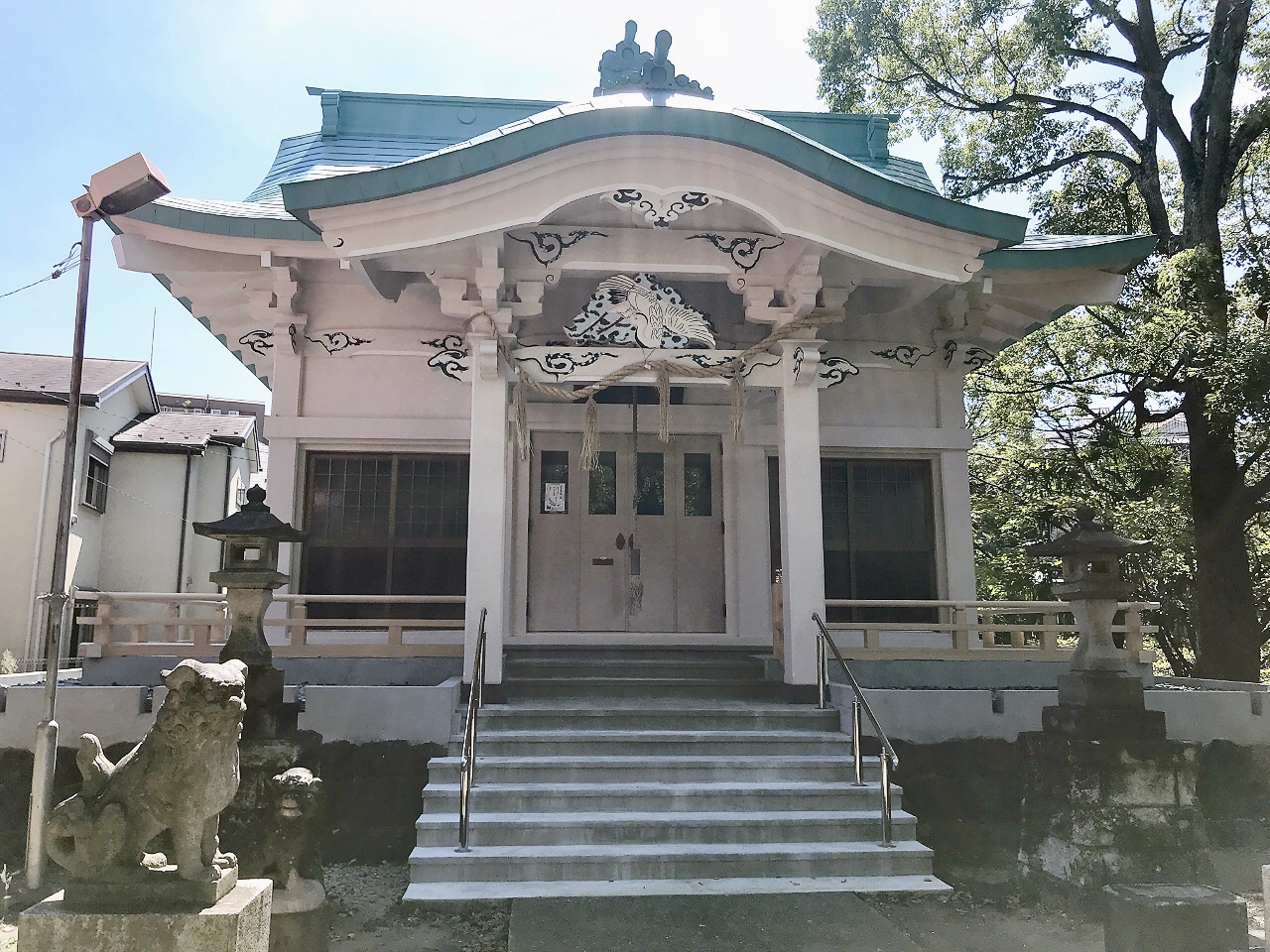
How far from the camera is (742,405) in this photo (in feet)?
25.8

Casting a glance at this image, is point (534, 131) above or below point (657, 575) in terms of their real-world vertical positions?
above

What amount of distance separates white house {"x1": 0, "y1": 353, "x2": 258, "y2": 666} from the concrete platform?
15.3 m

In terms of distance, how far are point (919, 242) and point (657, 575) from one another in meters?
4.05

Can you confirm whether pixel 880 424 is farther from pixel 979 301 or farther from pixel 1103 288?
pixel 1103 288

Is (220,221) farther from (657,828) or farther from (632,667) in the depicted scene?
(657,828)

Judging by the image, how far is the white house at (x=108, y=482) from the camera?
16656 mm

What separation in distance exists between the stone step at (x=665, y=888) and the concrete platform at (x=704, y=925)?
6cm

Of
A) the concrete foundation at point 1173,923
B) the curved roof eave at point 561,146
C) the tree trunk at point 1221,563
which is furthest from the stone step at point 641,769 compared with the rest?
the tree trunk at point 1221,563

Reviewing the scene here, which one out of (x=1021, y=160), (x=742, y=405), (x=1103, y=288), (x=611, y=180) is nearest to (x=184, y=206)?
(x=611, y=180)

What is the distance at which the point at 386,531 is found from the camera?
8.75 metres

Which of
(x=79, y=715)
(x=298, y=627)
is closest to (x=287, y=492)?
(x=298, y=627)

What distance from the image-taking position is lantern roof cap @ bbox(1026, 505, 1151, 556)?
20.7 feet

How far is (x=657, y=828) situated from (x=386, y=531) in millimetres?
4415

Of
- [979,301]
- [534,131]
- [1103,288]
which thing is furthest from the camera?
[979,301]
